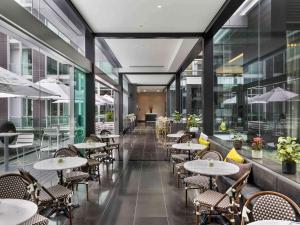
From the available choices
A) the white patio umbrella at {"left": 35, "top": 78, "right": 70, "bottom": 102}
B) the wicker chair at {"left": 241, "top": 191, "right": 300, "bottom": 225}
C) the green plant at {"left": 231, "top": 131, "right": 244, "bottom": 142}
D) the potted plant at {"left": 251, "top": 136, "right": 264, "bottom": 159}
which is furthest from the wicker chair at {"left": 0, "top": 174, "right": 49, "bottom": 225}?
the green plant at {"left": 231, "top": 131, "right": 244, "bottom": 142}

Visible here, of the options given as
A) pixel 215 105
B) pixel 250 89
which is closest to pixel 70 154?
pixel 250 89

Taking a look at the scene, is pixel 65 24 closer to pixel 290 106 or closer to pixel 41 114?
pixel 41 114

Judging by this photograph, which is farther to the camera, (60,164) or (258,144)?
(258,144)

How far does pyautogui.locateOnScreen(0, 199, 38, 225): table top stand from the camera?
1.85 metres

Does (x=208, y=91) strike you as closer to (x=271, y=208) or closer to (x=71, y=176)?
(x=71, y=176)

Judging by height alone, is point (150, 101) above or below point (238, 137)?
above

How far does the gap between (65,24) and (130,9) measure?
4.54 ft

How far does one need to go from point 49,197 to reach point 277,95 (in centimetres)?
354

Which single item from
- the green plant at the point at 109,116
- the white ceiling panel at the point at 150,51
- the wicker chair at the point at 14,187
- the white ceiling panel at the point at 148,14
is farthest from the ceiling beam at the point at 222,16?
the green plant at the point at 109,116

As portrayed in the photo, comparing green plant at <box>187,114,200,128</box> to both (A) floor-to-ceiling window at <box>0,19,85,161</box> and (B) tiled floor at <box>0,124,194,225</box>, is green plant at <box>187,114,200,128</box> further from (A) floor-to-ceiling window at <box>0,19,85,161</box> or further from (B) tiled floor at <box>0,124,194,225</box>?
(A) floor-to-ceiling window at <box>0,19,85,161</box>

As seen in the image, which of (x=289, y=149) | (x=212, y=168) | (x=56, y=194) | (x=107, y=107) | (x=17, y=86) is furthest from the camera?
(x=107, y=107)

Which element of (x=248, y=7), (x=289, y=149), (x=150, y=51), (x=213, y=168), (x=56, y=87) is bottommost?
(x=213, y=168)

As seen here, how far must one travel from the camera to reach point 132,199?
14.3 feet

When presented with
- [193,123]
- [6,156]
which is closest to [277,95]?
[6,156]
